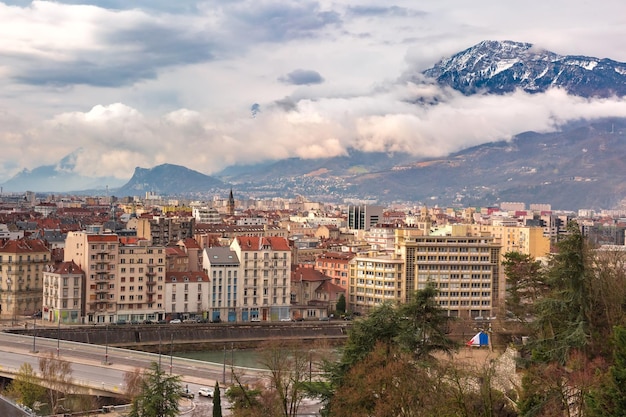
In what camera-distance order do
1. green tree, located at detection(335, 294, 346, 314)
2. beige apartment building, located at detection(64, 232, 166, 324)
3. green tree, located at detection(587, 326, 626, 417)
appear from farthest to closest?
green tree, located at detection(335, 294, 346, 314)
beige apartment building, located at detection(64, 232, 166, 324)
green tree, located at detection(587, 326, 626, 417)

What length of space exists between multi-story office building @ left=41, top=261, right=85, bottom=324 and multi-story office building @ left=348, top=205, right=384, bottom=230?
309 ft

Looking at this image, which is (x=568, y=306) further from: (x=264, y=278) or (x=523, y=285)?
(x=264, y=278)

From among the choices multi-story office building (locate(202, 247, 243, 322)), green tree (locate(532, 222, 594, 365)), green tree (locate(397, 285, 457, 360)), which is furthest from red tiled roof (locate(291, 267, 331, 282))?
green tree (locate(532, 222, 594, 365))

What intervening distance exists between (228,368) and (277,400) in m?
15.5

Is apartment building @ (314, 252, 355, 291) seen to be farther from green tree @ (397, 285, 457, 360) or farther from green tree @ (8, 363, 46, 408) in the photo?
green tree @ (397, 285, 457, 360)

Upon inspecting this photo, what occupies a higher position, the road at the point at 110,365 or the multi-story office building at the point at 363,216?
the multi-story office building at the point at 363,216

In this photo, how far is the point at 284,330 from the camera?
63.0 meters

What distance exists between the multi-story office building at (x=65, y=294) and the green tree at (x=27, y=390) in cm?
2188

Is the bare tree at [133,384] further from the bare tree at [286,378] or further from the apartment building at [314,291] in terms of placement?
the apartment building at [314,291]

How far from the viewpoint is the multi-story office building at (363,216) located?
510 ft

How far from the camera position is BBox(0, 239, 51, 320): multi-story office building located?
6575 centimetres

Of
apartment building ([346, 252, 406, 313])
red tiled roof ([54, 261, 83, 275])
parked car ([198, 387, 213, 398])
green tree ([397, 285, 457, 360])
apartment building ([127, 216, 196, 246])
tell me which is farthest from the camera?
apartment building ([127, 216, 196, 246])

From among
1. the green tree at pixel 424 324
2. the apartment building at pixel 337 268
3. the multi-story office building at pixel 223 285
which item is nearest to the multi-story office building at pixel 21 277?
the multi-story office building at pixel 223 285

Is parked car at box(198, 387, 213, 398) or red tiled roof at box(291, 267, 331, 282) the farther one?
red tiled roof at box(291, 267, 331, 282)
